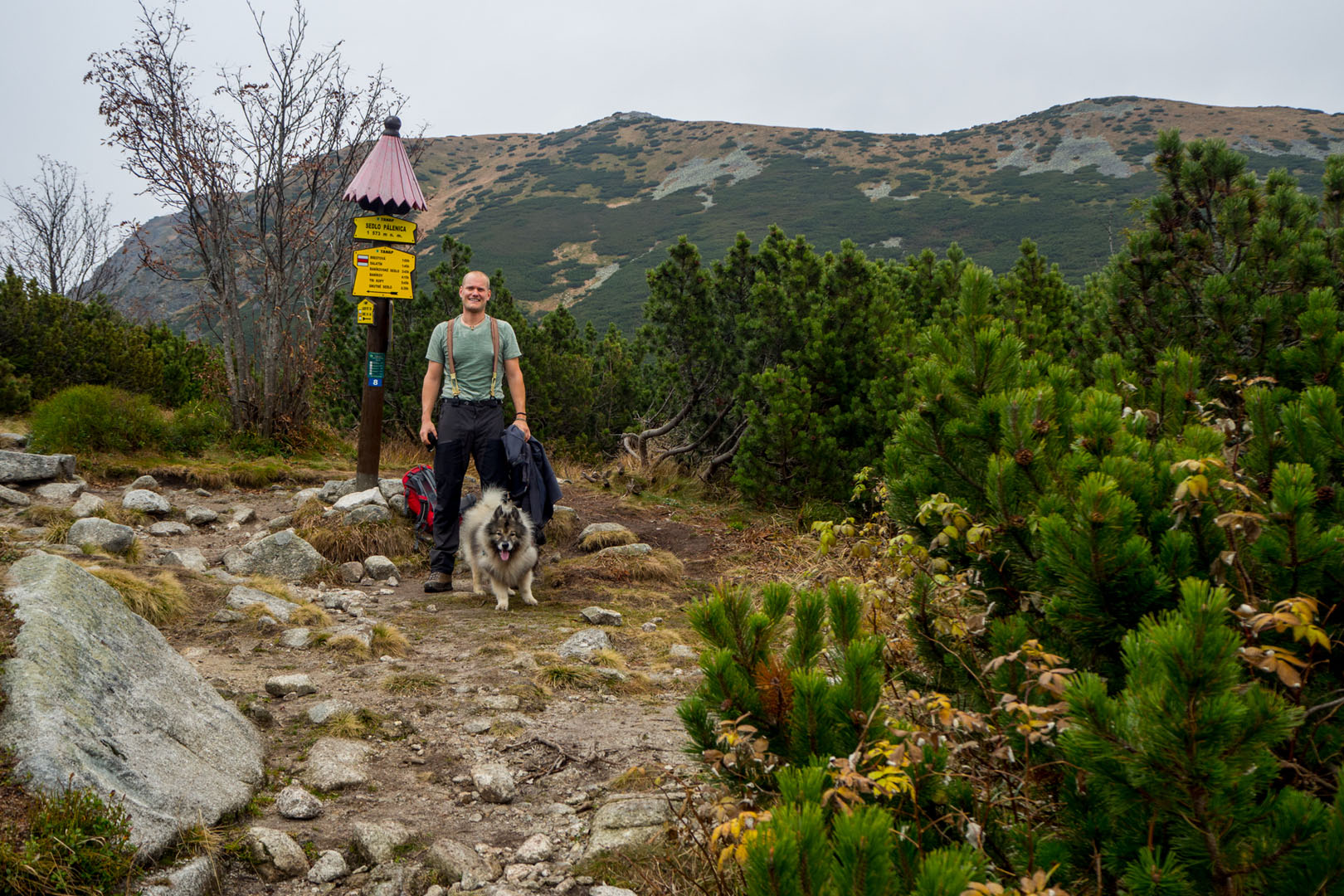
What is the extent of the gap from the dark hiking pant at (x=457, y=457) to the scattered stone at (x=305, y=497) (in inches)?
87.5

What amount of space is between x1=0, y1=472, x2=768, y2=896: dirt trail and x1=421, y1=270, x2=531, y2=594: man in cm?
119

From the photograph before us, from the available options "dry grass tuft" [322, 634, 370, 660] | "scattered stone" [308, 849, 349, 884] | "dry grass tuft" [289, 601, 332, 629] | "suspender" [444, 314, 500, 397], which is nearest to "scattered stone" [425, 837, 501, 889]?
"scattered stone" [308, 849, 349, 884]

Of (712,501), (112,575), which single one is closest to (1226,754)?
(112,575)

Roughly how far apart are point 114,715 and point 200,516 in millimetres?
5619

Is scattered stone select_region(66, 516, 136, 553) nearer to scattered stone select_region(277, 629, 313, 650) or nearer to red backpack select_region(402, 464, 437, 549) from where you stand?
scattered stone select_region(277, 629, 313, 650)

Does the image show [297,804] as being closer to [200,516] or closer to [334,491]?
[200,516]

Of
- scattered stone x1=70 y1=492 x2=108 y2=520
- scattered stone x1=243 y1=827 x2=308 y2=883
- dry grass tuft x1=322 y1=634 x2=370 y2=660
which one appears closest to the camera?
scattered stone x1=243 y1=827 x2=308 y2=883

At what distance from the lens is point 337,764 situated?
10.5 feet

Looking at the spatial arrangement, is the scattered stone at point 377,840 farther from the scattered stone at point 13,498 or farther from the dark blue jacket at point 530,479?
the scattered stone at point 13,498

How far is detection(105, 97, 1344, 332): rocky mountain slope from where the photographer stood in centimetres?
5381

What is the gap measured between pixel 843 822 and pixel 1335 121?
9838 cm

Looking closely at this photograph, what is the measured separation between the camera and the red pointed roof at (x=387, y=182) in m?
7.98

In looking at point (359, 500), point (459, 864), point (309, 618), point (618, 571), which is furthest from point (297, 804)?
point (359, 500)

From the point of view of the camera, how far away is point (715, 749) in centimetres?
200
